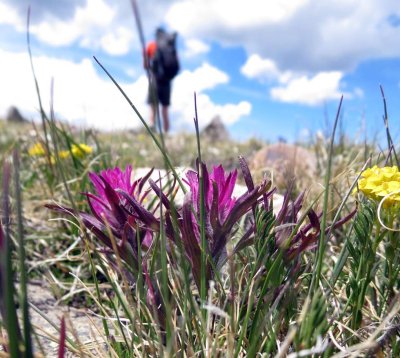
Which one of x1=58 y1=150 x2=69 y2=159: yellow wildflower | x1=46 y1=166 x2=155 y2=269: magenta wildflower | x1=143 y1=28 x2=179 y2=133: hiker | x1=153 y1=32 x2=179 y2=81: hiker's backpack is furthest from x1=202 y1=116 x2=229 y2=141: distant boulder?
x1=46 y1=166 x2=155 y2=269: magenta wildflower

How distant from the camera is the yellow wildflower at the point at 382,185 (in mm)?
941

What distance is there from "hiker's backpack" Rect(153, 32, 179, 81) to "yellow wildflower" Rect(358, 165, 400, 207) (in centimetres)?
1165

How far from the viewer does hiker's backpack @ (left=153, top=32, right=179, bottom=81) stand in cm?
1222

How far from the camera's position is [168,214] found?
95 centimetres

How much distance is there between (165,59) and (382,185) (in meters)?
11.8

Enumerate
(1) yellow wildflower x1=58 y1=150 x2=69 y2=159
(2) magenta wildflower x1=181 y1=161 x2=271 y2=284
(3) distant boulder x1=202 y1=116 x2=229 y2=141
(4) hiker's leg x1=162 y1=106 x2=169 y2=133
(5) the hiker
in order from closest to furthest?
(2) magenta wildflower x1=181 y1=161 x2=271 y2=284, (1) yellow wildflower x1=58 y1=150 x2=69 y2=159, (4) hiker's leg x1=162 y1=106 x2=169 y2=133, (5) the hiker, (3) distant boulder x1=202 y1=116 x2=229 y2=141

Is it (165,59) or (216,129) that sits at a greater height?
(165,59)

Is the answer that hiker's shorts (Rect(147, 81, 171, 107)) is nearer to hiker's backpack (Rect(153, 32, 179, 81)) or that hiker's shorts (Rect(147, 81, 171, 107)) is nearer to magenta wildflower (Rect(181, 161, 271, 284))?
hiker's backpack (Rect(153, 32, 179, 81))

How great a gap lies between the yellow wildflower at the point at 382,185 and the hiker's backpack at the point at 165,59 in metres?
11.7

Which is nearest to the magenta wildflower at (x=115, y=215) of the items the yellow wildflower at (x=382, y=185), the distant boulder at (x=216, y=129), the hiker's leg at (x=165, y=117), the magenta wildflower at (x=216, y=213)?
the magenta wildflower at (x=216, y=213)

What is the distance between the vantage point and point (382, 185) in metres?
0.96

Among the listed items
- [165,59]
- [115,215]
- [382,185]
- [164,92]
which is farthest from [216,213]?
[165,59]

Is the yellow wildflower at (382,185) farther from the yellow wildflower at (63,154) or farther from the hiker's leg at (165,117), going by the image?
the hiker's leg at (165,117)

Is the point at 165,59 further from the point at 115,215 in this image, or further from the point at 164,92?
the point at 115,215
